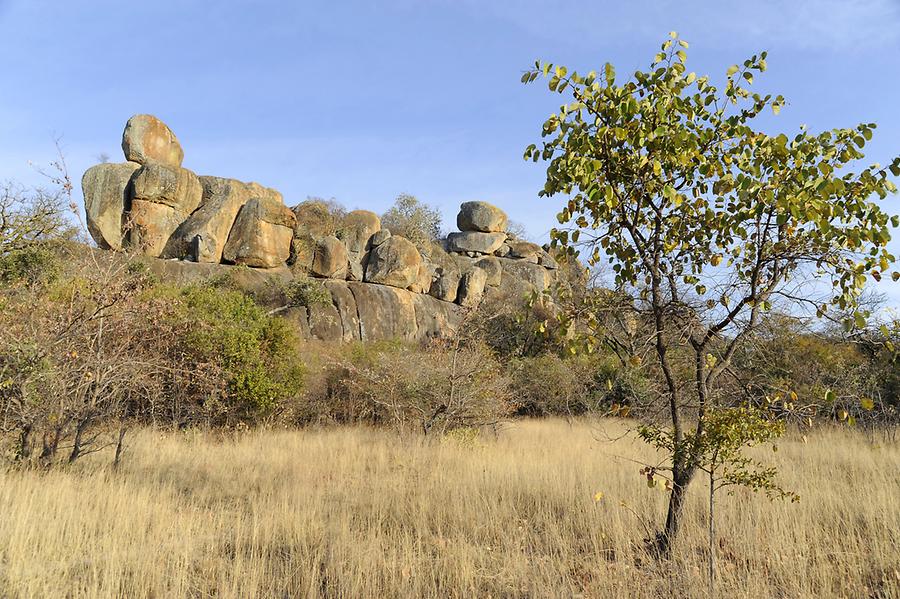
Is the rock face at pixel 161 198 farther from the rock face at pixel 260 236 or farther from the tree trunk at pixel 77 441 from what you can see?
the tree trunk at pixel 77 441

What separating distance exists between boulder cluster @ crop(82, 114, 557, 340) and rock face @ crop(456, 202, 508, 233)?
26.8 feet

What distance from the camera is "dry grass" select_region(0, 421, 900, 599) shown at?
15.1 ft

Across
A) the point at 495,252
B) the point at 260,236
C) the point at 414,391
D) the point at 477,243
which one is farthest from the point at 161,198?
the point at 495,252

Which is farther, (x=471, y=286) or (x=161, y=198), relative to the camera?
(x=471, y=286)

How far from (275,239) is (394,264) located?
624 centimetres

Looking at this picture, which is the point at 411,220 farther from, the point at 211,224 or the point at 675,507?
the point at 675,507

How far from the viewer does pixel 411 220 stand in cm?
4606

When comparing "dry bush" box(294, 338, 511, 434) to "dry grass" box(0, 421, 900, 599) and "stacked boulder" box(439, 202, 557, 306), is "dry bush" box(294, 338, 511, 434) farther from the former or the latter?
"stacked boulder" box(439, 202, 557, 306)

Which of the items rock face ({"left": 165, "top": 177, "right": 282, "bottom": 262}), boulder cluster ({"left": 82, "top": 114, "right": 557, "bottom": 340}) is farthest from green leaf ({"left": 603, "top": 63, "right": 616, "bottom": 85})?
rock face ({"left": 165, "top": 177, "right": 282, "bottom": 262})

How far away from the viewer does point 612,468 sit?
912cm

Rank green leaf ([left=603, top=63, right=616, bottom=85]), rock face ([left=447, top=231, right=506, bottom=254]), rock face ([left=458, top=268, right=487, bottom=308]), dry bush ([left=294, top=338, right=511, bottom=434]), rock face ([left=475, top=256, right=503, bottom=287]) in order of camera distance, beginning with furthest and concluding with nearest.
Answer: rock face ([left=447, top=231, right=506, bottom=254]) < rock face ([left=475, top=256, right=503, bottom=287]) < rock face ([left=458, top=268, right=487, bottom=308]) < dry bush ([left=294, top=338, right=511, bottom=434]) < green leaf ([left=603, top=63, right=616, bottom=85])

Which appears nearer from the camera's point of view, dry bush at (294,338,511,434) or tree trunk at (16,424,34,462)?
tree trunk at (16,424,34,462)

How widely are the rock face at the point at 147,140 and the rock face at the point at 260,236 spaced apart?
5.11m

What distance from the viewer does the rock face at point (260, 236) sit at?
26.4m
